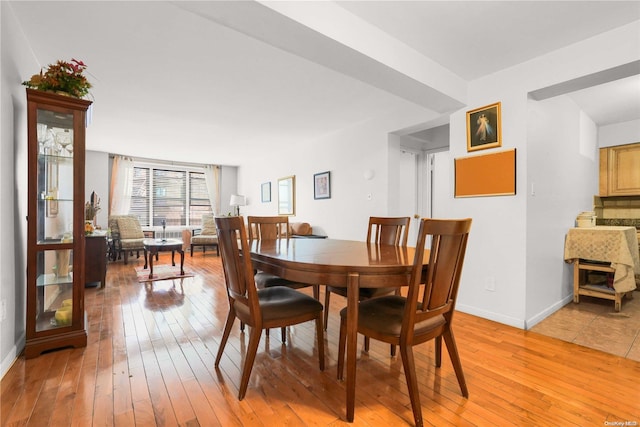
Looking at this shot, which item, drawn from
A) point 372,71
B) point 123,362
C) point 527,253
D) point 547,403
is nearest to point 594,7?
point 372,71

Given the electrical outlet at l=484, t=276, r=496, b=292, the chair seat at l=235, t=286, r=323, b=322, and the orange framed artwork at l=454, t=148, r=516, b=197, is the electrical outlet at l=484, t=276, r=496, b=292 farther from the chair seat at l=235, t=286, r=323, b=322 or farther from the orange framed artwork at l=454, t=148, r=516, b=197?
the chair seat at l=235, t=286, r=323, b=322

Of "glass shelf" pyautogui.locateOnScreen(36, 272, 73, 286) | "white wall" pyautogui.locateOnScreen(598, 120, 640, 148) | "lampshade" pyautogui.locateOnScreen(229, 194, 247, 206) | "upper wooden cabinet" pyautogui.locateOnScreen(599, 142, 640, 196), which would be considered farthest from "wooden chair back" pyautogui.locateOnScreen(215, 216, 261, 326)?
"lampshade" pyautogui.locateOnScreen(229, 194, 247, 206)

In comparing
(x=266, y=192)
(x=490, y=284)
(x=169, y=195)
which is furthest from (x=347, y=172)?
(x=169, y=195)

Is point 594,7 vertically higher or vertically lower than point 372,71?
higher

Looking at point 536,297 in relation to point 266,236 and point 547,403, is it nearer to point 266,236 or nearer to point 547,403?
point 547,403

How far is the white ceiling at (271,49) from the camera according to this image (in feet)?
6.07

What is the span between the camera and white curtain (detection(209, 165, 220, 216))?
791cm

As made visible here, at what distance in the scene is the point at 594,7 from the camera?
183 cm

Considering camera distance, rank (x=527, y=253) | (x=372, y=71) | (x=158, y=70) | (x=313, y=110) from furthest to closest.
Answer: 1. (x=313, y=110)
2. (x=158, y=70)
3. (x=527, y=253)
4. (x=372, y=71)

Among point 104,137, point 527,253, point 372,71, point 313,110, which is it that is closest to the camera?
point 372,71

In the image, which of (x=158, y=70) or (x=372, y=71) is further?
(x=158, y=70)

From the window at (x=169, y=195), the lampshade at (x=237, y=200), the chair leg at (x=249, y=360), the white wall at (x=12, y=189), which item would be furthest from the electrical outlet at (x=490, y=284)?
the window at (x=169, y=195)

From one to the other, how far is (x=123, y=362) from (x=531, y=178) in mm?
3422

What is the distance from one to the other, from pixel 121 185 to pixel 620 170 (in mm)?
9179
